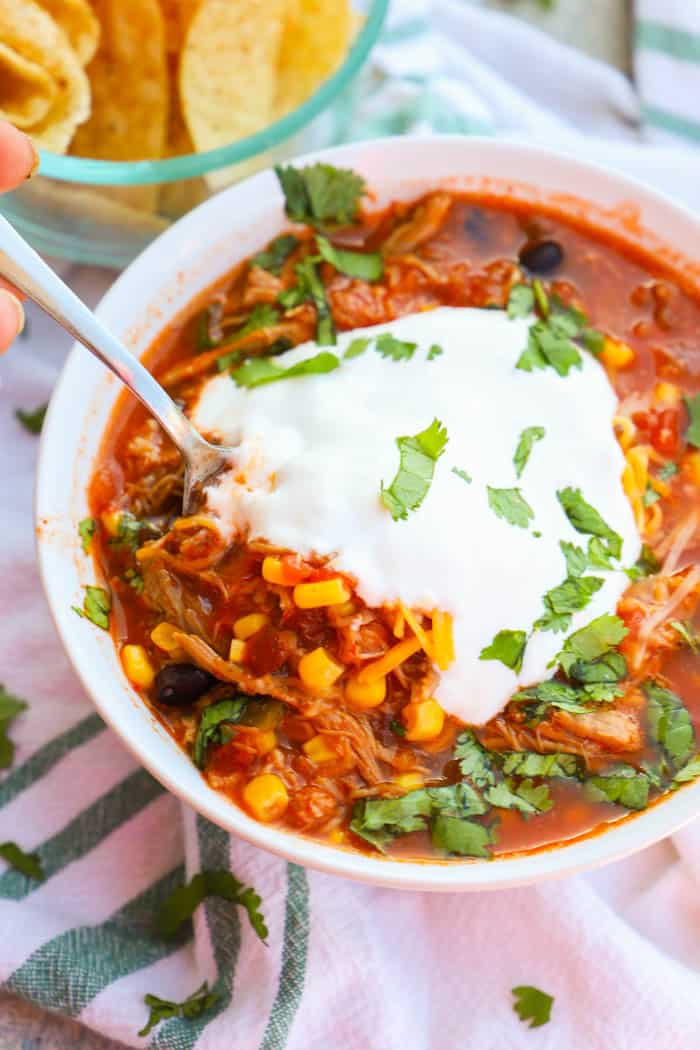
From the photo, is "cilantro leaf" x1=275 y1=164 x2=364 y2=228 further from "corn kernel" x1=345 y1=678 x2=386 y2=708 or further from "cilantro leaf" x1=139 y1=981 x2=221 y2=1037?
"cilantro leaf" x1=139 y1=981 x2=221 y2=1037

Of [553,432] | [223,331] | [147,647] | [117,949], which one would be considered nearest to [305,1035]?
[117,949]

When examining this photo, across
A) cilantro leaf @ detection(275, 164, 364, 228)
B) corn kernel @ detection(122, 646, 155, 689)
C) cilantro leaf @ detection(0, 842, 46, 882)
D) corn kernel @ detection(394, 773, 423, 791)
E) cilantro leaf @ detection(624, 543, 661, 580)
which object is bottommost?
cilantro leaf @ detection(0, 842, 46, 882)

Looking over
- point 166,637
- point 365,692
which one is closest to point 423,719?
point 365,692

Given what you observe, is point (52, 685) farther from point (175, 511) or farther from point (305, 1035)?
point (305, 1035)

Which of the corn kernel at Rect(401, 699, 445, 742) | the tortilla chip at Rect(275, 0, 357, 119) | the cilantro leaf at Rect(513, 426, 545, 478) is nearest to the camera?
the corn kernel at Rect(401, 699, 445, 742)

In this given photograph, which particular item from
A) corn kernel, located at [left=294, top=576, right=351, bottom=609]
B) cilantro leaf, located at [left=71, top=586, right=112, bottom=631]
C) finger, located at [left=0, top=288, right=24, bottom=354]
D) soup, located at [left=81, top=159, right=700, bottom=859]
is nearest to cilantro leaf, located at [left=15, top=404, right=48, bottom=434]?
soup, located at [left=81, top=159, right=700, bottom=859]
